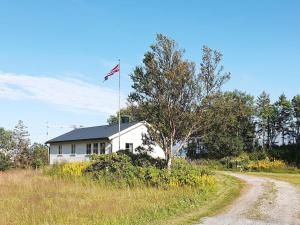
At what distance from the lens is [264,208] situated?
15477mm

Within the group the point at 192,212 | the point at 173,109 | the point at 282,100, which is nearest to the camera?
the point at 192,212

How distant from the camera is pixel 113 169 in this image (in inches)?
1011

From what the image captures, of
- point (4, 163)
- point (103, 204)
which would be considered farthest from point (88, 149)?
point (103, 204)

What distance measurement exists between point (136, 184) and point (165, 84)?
6248 millimetres

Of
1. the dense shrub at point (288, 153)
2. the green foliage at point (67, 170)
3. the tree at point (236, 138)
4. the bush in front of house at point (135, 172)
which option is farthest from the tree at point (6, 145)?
the dense shrub at point (288, 153)

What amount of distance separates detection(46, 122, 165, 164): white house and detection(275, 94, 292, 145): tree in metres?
15.7

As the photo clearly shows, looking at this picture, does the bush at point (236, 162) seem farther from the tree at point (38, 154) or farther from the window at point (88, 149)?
the tree at point (38, 154)

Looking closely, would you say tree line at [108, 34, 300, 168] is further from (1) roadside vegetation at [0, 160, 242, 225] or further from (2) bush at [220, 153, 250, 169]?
(2) bush at [220, 153, 250, 169]

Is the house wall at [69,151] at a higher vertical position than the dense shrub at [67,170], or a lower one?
Result: higher

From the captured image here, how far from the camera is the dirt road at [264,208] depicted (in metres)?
13.1

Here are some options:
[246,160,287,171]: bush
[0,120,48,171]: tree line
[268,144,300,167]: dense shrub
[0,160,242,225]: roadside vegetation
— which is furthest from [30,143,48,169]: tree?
[268,144,300,167]: dense shrub

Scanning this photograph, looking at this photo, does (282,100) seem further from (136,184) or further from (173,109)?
(136,184)

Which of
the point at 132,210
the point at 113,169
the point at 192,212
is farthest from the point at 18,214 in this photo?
the point at 113,169

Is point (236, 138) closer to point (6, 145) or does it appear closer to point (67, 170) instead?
point (67, 170)
